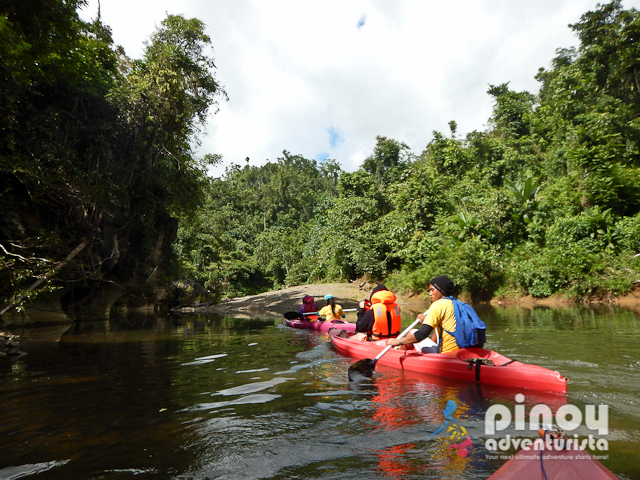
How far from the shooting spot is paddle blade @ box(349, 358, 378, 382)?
203 inches

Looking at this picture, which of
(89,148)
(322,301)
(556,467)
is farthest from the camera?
(322,301)

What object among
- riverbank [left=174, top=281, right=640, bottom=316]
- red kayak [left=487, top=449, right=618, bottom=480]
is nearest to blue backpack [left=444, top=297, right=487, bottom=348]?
red kayak [left=487, top=449, right=618, bottom=480]

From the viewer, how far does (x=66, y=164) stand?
10.8 metres

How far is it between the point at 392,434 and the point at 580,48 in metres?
28.3

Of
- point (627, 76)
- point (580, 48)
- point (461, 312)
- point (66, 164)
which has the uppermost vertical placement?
point (580, 48)

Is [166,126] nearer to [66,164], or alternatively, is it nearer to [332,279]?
[66,164]

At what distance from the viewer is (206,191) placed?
18922 mm

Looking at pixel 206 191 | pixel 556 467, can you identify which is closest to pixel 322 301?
pixel 206 191

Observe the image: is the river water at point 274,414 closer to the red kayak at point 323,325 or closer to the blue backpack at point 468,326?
the blue backpack at point 468,326

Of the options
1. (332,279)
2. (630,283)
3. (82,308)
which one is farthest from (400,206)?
(82,308)

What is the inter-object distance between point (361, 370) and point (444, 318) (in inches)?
52.6

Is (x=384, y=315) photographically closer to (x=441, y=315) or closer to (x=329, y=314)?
(x=441, y=315)

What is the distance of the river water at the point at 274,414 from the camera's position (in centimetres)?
267

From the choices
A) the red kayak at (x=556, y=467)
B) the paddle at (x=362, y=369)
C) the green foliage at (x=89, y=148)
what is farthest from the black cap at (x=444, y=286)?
the green foliage at (x=89, y=148)
